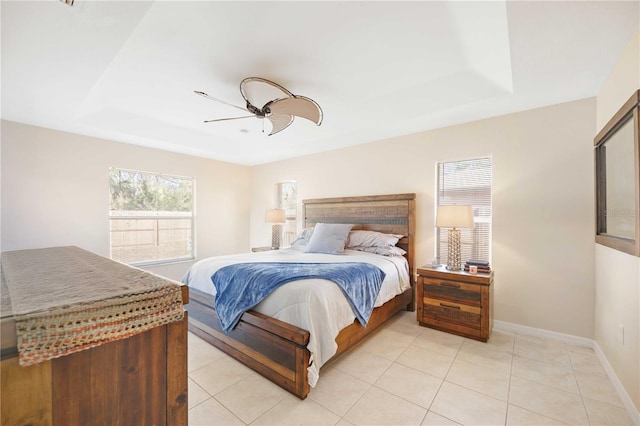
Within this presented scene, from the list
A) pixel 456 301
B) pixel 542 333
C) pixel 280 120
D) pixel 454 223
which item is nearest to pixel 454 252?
pixel 454 223

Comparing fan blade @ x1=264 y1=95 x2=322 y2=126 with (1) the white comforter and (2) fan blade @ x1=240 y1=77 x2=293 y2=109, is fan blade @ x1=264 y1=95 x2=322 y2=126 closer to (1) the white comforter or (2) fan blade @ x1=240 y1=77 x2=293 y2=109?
(2) fan blade @ x1=240 y1=77 x2=293 y2=109

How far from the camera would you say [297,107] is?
2.35 metres

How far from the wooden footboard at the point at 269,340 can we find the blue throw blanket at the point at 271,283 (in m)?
0.12

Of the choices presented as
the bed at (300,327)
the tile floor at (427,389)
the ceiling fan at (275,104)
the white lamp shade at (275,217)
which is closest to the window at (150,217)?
the white lamp shade at (275,217)

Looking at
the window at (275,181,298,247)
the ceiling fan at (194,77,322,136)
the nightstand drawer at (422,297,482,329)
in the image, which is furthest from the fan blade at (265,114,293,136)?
the nightstand drawer at (422,297,482,329)

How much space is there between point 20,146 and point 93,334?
4.23 metres

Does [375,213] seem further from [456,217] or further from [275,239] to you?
[275,239]

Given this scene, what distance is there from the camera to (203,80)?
246 cm

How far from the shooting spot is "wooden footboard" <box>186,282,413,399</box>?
6.12ft

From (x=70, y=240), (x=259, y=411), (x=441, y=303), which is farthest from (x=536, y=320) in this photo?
(x=70, y=240)

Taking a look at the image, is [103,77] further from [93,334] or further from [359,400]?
[359,400]

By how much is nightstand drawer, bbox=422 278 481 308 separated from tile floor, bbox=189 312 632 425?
16.8 inches

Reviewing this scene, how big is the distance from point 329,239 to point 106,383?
3071 millimetres

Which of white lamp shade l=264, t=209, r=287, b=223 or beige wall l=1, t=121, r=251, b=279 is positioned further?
white lamp shade l=264, t=209, r=287, b=223
